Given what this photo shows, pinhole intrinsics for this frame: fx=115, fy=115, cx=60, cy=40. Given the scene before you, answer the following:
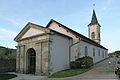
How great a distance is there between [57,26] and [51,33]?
226 inches

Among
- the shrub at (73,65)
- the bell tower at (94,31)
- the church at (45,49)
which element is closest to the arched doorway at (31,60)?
the church at (45,49)

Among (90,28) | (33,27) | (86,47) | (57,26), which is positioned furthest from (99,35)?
(33,27)

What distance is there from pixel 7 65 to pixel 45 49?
8.30m

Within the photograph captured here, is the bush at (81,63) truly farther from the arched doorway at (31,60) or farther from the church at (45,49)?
the arched doorway at (31,60)

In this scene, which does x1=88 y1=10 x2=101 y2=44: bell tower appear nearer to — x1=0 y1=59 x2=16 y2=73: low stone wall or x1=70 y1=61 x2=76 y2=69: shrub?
x1=70 y1=61 x2=76 y2=69: shrub

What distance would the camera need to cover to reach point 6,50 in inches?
918

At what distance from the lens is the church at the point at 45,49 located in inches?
508

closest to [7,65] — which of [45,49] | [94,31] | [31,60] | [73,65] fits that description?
[31,60]

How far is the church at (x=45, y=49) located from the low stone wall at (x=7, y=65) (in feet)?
7.50

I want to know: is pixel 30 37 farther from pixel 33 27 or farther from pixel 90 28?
pixel 90 28

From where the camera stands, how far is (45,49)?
513 inches

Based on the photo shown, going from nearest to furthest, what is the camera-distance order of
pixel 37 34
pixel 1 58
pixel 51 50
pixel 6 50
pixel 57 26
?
pixel 51 50, pixel 37 34, pixel 1 58, pixel 57 26, pixel 6 50

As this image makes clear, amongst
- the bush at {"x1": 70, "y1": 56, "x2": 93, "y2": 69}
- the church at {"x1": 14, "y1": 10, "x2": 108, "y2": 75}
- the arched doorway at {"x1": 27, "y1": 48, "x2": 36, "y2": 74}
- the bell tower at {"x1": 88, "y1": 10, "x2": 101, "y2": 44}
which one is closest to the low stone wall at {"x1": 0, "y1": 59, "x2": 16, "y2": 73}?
the church at {"x1": 14, "y1": 10, "x2": 108, "y2": 75}

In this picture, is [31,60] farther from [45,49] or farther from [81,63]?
[81,63]
